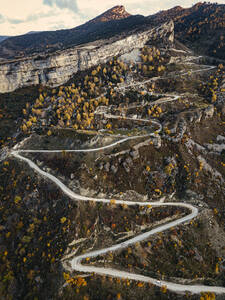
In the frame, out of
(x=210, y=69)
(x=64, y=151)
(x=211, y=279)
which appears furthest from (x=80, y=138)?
(x=210, y=69)

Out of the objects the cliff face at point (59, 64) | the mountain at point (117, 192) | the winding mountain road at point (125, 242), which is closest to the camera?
the winding mountain road at point (125, 242)

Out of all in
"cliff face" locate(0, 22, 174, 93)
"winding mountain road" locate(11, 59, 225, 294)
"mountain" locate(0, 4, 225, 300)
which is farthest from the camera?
"cliff face" locate(0, 22, 174, 93)

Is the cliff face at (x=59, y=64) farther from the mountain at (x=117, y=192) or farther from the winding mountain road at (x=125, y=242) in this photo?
the winding mountain road at (x=125, y=242)

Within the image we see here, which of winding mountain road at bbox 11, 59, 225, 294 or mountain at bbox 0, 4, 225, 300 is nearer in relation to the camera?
winding mountain road at bbox 11, 59, 225, 294

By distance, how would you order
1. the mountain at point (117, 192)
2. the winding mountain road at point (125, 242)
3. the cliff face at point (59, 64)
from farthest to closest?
1. the cliff face at point (59, 64)
2. the mountain at point (117, 192)
3. the winding mountain road at point (125, 242)

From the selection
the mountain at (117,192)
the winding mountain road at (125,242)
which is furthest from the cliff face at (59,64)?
the winding mountain road at (125,242)

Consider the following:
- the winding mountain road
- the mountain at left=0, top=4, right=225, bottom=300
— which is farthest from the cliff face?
the winding mountain road

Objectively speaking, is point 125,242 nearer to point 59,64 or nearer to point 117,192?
point 117,192

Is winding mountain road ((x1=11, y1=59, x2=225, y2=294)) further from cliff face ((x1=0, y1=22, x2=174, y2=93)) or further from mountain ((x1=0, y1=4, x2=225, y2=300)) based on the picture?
cliff face ((x1=0, y1=22, x2=174, y2=93))

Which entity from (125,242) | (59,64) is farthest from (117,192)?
(59,64)
